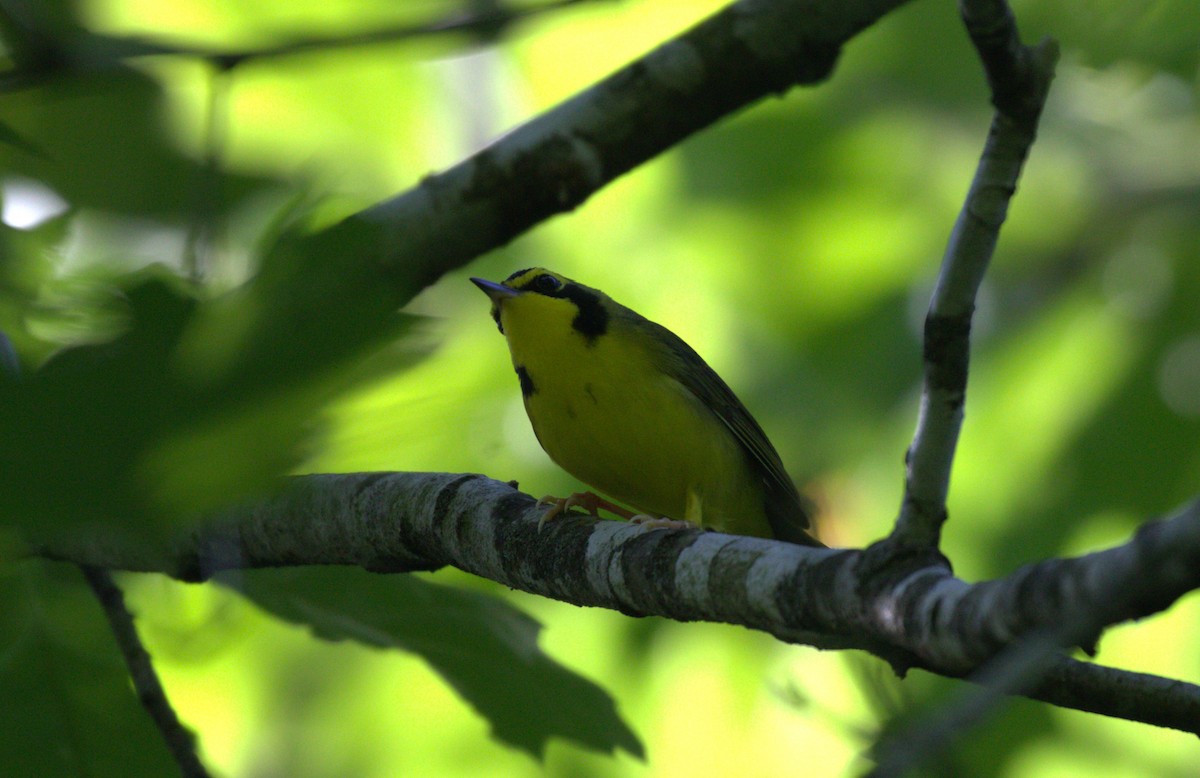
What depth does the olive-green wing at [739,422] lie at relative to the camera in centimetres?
558

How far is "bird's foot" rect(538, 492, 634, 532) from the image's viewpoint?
367cm

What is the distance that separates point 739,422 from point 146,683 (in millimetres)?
3164

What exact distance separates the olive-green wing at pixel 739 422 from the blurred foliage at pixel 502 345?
2.91 ft

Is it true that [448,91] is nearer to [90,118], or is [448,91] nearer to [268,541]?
[90,118]

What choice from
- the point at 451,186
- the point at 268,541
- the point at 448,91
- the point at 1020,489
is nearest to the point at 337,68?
the point at 448,91

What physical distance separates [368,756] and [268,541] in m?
4.47

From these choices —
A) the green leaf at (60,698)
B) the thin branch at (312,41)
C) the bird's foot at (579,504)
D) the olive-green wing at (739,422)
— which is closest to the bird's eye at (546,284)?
the olive-green wing at (739,422)

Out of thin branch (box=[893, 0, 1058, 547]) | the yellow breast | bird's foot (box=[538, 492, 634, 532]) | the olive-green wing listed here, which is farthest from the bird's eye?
thin branch (box=[893, 0, 1058, 547])

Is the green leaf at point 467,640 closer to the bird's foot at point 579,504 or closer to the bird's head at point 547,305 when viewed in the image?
the bird's foot at point 579,504

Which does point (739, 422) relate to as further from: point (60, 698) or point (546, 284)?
point (60, 698)

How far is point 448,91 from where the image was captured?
948 centimetres

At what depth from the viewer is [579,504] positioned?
16.1ft

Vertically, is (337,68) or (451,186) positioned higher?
(337,68)

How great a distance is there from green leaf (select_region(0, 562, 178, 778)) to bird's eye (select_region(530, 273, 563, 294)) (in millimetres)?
3048
